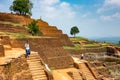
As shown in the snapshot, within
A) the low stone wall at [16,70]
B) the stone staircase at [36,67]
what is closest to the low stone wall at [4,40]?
the stone staircase at [36,67]

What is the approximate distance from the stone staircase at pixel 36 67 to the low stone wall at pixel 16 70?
21.3 inches

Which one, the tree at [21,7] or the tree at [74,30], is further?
the tree at [74,30]

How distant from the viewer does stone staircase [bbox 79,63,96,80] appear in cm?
1582

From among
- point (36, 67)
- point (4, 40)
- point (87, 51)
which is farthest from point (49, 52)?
point (87, 51)

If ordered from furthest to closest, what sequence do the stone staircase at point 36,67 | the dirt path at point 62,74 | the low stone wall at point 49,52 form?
1. the low stone wall at point 49,52
2. the dirt path at point 62,74
3. the stone staircase at point 36,67

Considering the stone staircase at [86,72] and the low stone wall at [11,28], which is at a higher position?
the low stone wall at [11,28]

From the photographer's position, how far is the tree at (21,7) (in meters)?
33.2

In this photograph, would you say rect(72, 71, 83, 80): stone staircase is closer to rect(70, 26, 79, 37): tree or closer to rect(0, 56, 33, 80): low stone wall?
rect(0, 56, 33, 80): low stone wall

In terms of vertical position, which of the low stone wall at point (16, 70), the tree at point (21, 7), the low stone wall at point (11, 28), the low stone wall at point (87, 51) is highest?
the tree at point (21, 7)

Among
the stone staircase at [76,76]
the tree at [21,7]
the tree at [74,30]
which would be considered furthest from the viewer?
the tree at [74,30]

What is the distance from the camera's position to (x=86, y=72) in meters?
16.3

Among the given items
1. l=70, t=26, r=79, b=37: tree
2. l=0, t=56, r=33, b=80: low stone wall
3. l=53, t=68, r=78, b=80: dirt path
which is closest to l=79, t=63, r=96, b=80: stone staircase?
l=53, t=68, r=78, b=80: dirt path

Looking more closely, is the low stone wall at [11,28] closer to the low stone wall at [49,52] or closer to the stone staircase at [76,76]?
the low stone wall at [49,52]

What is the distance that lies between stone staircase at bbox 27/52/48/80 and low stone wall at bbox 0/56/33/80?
1.78 ft
